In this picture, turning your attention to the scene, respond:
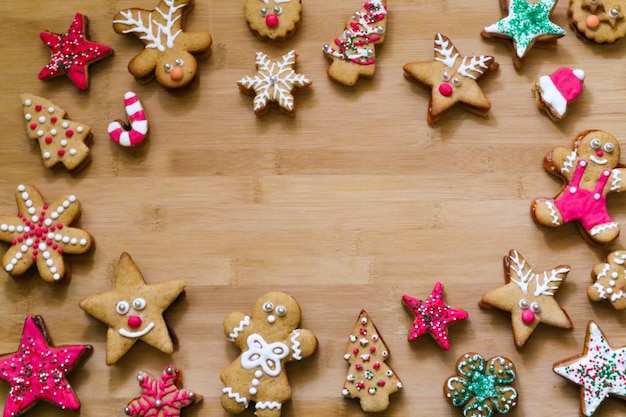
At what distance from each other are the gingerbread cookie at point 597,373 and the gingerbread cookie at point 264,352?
2.39 feet

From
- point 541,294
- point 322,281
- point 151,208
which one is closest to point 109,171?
point 151,208

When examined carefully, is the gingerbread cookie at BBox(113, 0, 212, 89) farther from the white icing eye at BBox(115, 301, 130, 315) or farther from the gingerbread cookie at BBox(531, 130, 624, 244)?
the gingerbread cookie at BBox(531, 130, 624, 244)

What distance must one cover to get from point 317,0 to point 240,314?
1.01 meters

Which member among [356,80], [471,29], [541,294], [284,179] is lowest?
[541,294]

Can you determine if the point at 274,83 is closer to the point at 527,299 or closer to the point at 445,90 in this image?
the point at 445,90

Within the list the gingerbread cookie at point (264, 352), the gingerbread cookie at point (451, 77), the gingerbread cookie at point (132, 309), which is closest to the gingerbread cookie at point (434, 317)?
the gingerbread cookie at point (264, 352)

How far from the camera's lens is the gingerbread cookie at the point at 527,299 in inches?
71.9

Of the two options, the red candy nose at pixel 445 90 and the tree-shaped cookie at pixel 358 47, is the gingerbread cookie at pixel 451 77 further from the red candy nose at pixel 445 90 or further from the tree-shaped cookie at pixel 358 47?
the tree-shaped cookie at pixel 358 47

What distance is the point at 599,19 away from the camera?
6.53 feet

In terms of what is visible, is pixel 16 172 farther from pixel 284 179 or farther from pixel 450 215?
pixel 450 215

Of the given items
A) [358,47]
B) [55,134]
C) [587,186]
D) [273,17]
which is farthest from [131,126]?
[587,186]

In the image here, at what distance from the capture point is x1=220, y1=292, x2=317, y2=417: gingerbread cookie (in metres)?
1.79

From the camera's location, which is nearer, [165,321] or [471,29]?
[165,321]

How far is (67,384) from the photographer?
5.96 feet
